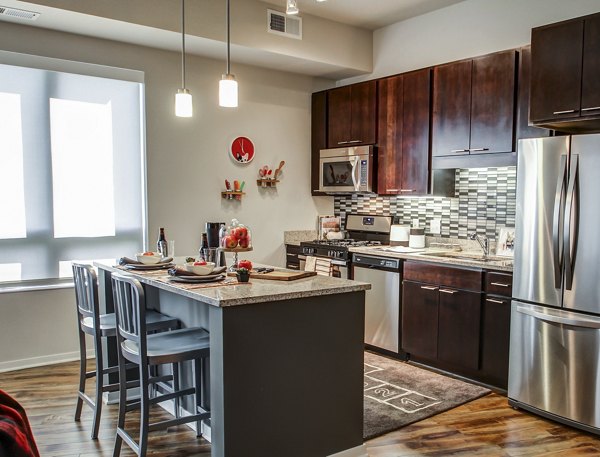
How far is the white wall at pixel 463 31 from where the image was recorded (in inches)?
160

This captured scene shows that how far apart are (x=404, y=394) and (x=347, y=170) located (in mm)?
2379

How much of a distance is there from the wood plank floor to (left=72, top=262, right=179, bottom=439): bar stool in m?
0.13

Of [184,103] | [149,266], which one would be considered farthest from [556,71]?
[149,266]

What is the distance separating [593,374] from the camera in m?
3.08

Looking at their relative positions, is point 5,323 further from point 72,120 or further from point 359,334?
point 359,334

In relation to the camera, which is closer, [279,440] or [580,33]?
[279,440]

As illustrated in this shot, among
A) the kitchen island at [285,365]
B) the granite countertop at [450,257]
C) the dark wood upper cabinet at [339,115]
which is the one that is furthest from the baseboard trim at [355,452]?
the dark wood upper cabinet at [339,115]

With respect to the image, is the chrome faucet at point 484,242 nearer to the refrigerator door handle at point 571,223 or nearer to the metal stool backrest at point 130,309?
the refrigerator door handle at point 571,223

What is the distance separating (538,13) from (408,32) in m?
1.32

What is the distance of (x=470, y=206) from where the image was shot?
4633 mm

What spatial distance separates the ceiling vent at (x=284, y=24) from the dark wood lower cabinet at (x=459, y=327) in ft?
8.71

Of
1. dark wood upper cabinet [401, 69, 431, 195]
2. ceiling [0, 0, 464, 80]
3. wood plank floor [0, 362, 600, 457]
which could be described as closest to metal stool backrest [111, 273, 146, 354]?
wood plank floor [0, 362, 600, 457]

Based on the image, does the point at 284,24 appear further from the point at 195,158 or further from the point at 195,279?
the point at 195,279

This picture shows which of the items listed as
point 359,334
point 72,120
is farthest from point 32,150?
point 359,334
